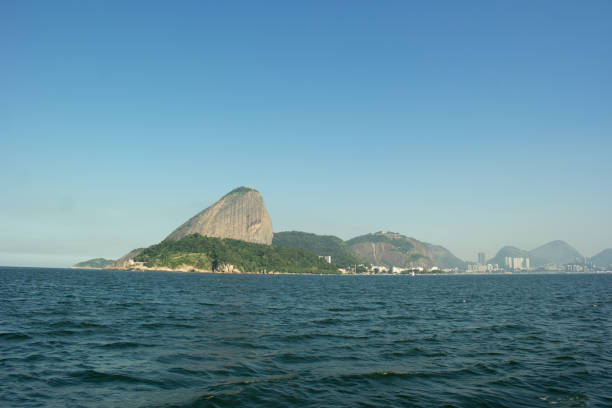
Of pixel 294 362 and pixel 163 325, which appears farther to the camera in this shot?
pixel 163 325

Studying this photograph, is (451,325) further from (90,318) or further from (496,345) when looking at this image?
(90,318)

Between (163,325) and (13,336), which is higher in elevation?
(13,336)

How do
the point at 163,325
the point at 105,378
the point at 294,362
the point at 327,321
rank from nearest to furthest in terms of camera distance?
the point at 105,378, the point at 294,362, the point at 163,325, the point at 327,321

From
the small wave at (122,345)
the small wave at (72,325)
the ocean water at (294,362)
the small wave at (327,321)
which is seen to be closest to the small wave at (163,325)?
the ocean water at (294,362)

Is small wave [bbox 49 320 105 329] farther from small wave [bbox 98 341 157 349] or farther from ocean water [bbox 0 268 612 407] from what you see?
small wave [bbox 98 341 157 349]

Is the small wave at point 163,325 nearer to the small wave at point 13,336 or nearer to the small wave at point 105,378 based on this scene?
the small wave at point 13,336

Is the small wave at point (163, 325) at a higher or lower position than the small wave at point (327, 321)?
higher

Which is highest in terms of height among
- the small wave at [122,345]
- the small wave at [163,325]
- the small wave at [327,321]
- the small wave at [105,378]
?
the small wave at [105,378]

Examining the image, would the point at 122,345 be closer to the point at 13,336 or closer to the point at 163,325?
the point at 163,325

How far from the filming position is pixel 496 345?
25.0 m

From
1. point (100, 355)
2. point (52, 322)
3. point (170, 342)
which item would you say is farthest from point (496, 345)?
point (52, 322)

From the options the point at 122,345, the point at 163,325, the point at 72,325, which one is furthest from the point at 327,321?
the point at 72,325

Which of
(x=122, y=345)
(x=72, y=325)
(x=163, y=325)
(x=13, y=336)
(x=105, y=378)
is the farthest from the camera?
(x=163, y=325)

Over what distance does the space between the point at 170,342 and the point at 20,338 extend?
972cm
